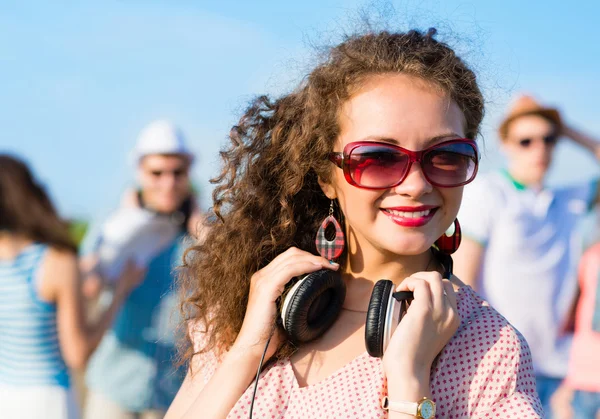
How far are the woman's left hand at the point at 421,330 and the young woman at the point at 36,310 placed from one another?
3.27 metres

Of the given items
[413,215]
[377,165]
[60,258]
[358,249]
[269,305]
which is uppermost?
[377,165]

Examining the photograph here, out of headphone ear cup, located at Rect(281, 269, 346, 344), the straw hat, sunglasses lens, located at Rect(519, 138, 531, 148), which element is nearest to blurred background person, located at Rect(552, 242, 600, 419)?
sunglasses lens, located at Rect(519, 138, 531, 148)

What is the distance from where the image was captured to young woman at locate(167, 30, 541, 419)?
7.42 feet

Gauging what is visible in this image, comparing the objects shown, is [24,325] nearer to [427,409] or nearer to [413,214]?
[413,214]

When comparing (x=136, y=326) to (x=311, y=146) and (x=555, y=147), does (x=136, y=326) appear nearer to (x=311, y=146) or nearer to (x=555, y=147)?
(x=555, y=147)

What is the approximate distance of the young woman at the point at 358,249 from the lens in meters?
2.26

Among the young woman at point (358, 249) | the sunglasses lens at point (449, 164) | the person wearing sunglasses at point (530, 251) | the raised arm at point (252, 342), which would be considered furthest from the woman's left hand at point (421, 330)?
the person wearing sunglasses at point (530, 251)

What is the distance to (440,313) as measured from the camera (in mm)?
2268

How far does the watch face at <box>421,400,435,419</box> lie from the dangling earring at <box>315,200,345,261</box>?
0.63 metres

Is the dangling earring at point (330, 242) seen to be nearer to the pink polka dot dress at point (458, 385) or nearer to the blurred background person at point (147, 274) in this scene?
the pink polka dot dress at point (458, 385)

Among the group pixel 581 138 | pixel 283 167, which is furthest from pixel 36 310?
pixel 581 138

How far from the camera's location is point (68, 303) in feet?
16.8

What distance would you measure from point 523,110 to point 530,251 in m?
1.08

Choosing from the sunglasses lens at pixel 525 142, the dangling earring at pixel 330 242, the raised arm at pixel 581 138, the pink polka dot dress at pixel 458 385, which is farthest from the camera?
the raised arm at pixel 581 138
